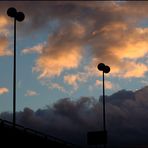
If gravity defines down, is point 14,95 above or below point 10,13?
below

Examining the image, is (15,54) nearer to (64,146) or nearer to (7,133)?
(7,133)

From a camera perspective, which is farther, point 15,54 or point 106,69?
point 106,69

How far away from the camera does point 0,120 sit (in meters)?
39.9

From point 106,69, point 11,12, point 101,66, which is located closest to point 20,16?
point 11,12

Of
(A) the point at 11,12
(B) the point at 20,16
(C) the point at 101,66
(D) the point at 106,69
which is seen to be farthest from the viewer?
(D) the point at 106,69

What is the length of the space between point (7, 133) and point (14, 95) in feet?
12.5

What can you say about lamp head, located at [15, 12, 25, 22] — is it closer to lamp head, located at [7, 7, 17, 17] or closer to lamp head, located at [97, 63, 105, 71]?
lamp head, located at [7, 7, 17, 17]

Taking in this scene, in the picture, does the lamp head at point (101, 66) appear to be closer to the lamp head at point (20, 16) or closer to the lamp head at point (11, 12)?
the lamp head at point (20, 16)

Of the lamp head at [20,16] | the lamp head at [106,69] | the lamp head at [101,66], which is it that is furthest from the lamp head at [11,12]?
the lamp head at [106,69]

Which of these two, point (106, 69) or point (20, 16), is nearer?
point (20, 16)

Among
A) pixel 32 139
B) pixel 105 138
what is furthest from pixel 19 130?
pixel 105 138

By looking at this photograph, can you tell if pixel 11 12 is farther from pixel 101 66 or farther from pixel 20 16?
pixel 101 66

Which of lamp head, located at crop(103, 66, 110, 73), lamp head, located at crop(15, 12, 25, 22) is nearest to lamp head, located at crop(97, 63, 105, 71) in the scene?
lamp head, located at crop(103, 66, 110, 73)

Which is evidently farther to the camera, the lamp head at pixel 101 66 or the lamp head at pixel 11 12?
the lamp head at pixel 101 66
